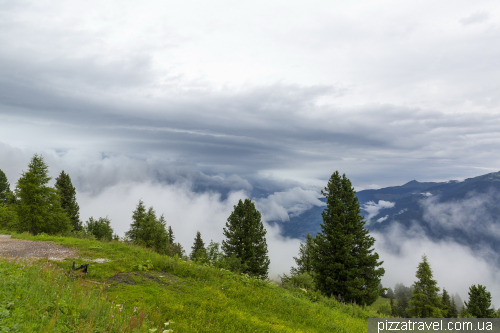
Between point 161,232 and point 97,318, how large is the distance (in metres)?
52.7

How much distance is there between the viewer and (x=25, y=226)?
3334 cm

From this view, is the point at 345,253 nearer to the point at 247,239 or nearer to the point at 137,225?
the point at 247,239

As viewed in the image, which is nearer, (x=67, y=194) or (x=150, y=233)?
(x=150, y=233)

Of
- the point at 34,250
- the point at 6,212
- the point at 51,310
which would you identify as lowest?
the point at 6,212

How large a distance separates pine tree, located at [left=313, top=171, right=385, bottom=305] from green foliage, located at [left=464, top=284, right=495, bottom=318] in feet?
164

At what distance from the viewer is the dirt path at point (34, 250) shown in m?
13.5

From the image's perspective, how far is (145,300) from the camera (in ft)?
31.1

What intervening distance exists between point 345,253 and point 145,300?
76.1ft

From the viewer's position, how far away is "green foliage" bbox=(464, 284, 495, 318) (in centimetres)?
5798

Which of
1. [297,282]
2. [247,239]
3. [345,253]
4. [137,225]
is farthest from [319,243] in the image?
[137,225]

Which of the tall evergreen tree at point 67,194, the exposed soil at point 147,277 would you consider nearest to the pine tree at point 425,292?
the exposed soil at point 147,277

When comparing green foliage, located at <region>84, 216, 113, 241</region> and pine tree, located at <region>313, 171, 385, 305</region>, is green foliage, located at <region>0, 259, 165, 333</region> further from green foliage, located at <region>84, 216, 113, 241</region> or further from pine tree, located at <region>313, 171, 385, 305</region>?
green foliage, located at <region>84, 216, 113, 241</region>

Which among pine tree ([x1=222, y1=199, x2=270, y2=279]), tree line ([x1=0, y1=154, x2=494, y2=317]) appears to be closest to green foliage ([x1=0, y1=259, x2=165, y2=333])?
tree line ([x1=0, y1=154, x2=494, y2=317])

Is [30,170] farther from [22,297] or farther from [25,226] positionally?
[22,297]
